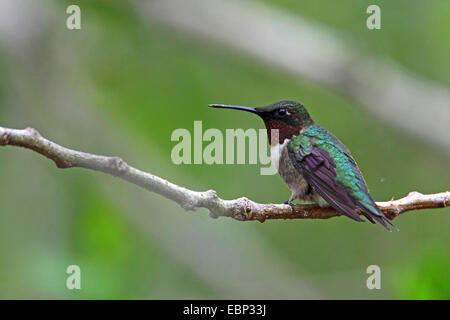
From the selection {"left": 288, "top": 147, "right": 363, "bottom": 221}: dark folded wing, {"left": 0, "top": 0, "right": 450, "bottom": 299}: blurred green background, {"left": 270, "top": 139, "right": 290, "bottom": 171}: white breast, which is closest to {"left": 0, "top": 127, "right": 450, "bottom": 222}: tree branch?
{"left": 288, "top": 147, "right": 363, "bottom": 221}: dark folded wing

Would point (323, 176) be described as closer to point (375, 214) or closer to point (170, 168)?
point (375, 214)

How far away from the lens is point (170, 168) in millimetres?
7379

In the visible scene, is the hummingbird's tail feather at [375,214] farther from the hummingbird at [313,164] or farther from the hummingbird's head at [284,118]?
the hummingbird's head at [284,118]

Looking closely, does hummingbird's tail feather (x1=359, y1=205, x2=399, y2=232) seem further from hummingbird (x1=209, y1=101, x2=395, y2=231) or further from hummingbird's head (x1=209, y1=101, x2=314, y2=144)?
hummingbird's head (x1=209, y1=101, x2=314, y2=144)

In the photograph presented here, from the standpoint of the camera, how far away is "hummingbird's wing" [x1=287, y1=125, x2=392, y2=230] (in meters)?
3.47

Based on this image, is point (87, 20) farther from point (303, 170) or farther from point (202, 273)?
point (303, 170)

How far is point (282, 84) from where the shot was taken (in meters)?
9.15

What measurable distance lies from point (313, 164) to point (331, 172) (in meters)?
0.13

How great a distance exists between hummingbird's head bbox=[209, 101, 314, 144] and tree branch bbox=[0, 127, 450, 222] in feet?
2.63

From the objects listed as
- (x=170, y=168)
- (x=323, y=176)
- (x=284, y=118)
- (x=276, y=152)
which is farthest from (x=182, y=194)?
(x=170, y=168)

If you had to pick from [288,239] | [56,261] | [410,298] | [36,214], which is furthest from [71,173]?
[410,298]

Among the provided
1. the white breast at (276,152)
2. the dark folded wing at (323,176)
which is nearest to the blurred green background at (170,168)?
the white breast at (276,152)

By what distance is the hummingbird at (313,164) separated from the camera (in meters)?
3.56

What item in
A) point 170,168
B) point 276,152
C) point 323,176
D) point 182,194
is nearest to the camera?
point 182,194
